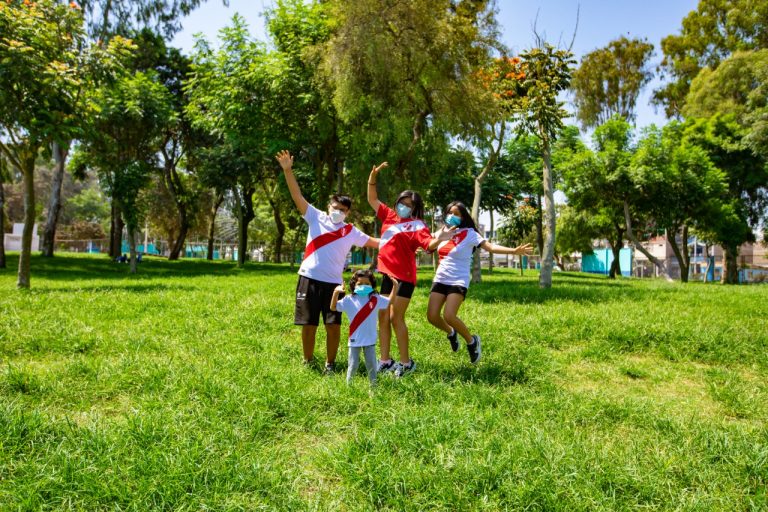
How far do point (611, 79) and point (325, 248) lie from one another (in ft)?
117

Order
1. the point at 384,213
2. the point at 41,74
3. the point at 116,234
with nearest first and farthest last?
the point at 384,213 < the point at 41,74 < the point at 116,234

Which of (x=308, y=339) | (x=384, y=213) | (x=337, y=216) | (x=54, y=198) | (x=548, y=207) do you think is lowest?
(x=308, y=339)

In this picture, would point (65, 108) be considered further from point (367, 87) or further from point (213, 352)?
point (213, 352)

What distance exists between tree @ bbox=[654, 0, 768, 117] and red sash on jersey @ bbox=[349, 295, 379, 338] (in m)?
35.7

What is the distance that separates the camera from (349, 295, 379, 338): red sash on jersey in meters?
4.99

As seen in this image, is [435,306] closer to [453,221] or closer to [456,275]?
[456,275]

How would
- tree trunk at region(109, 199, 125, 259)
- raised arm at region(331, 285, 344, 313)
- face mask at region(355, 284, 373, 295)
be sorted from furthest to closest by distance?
tree trunk at region(109, 199, 125, 259) < raised arm at region(331, 285, 344, 313) < face mask at region(355, 284, 373, 295)

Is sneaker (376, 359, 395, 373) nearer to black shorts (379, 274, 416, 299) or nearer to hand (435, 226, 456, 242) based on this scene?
black shorts (379, 274, 416, 299)

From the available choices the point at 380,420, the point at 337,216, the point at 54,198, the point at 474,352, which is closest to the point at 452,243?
the point at 474,352

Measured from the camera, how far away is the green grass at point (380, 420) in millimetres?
3111

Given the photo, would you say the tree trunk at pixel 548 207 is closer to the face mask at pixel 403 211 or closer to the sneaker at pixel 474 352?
the sneaker at pixel 474 352

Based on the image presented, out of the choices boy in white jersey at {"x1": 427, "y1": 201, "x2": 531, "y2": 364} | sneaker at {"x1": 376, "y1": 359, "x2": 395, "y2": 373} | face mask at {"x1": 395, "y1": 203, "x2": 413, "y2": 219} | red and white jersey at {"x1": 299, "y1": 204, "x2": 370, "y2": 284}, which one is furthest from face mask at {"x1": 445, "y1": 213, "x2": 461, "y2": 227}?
sneaker at {"x1": 376, "y1": 359, "x2": 395, "y2": 373}

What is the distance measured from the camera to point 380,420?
4.14 meters

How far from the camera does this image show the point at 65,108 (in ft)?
39.5
